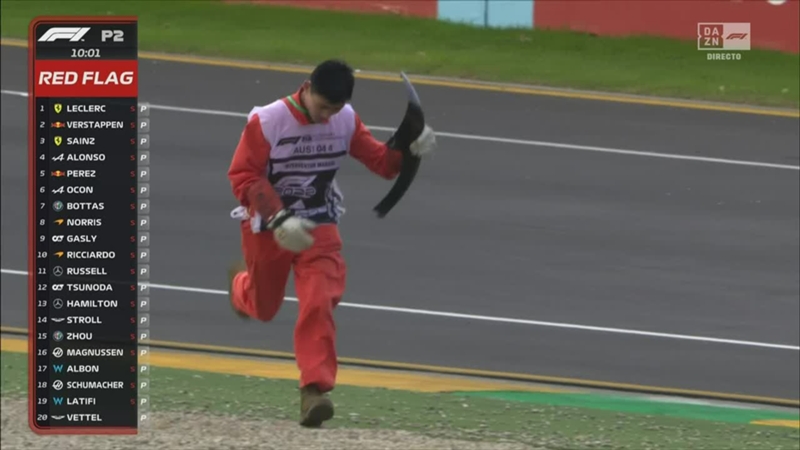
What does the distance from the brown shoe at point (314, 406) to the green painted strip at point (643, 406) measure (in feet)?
11.8

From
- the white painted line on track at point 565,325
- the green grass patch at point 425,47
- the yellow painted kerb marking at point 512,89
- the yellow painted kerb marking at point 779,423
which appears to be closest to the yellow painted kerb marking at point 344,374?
the yellow painted kerb marking at point 779,423

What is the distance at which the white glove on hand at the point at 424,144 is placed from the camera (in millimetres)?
6898

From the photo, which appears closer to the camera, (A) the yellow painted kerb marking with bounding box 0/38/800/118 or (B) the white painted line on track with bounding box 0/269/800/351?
(B) the white painted line on track with bounding box 0/269/800/351

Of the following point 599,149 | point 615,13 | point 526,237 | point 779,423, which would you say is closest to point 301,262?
point 779,423

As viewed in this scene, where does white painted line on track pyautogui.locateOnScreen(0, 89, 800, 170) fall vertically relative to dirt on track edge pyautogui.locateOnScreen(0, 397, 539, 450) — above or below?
above

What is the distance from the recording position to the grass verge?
9.13m

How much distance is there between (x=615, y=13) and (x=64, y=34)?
11950 mm

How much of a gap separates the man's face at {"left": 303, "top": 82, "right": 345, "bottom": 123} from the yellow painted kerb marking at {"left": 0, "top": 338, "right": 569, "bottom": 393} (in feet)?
16.0

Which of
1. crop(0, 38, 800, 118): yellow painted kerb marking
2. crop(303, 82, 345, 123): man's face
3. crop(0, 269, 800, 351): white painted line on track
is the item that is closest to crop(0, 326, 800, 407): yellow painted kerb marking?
crop(0, 269, 800, 351): white painted line on track

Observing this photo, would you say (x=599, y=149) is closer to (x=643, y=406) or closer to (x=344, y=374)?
(x=344, y=374)

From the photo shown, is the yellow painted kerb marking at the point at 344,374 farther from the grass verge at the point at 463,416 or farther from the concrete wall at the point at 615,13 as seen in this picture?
the concrete wall at the point at 615,13

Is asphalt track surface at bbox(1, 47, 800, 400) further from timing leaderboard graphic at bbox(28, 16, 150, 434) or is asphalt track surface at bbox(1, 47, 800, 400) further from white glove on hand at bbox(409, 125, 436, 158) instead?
timing leaderboard graphic at bbox(28, 16, 150, 434)

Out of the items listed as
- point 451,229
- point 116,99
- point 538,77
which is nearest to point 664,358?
point 451,229

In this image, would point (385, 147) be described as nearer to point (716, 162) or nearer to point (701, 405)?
point (701, 405)
